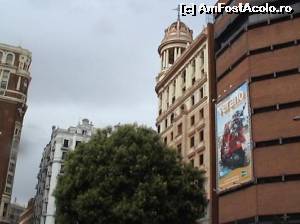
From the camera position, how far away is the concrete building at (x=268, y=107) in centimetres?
3728

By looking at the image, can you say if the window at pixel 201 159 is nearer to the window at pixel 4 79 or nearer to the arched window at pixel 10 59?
the window at pixel 4 79

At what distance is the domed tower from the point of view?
5988cm

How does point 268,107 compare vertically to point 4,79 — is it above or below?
below

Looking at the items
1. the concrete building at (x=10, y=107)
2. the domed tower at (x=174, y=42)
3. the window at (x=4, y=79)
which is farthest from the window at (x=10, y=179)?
the domed tower at (x=174, y=42)

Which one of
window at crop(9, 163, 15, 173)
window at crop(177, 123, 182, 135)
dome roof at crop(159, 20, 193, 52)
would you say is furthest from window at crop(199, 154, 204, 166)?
window at crop(9, 163, 15, 173)

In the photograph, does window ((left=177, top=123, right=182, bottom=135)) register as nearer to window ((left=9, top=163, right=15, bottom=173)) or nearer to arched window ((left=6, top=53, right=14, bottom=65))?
window ((left=9, top=163, right=15, bottom=173))

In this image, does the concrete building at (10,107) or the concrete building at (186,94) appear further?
the concrete building at (10,107)

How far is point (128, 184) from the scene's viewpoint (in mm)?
30844

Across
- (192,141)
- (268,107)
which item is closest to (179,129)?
(192,141)

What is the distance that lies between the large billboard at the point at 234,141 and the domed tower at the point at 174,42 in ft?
55.5

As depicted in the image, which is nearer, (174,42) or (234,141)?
(234,141)

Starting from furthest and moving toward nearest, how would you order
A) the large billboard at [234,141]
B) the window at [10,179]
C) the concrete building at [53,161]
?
1. the concrete building at [53,161]
2. the window at [10,179]
3. the large billboard at [234,141]

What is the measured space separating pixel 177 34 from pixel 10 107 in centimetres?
3340

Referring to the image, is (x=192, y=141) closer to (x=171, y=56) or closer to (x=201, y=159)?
(x=201, y=159)
